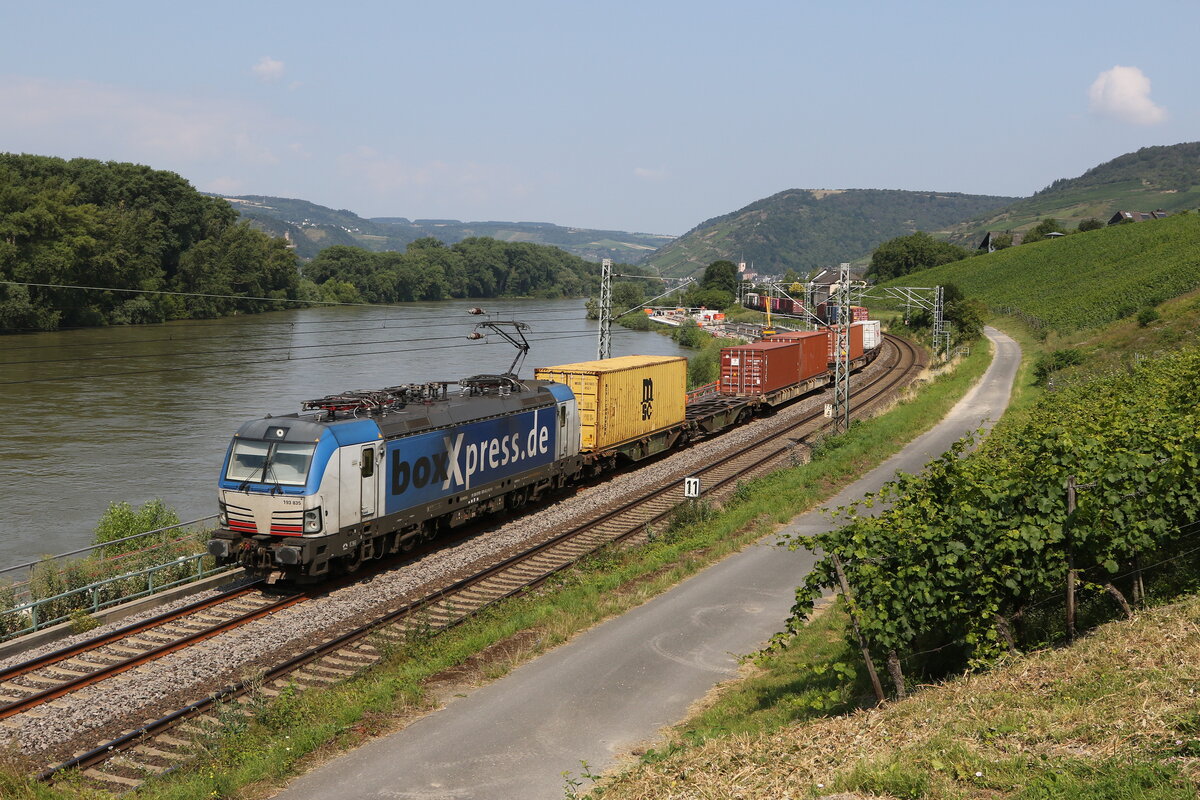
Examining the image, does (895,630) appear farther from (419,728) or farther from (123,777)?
(123,777)

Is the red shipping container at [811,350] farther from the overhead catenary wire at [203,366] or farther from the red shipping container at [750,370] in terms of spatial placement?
the overhead catenary wire at [203,366]

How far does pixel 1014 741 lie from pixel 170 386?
184 ft

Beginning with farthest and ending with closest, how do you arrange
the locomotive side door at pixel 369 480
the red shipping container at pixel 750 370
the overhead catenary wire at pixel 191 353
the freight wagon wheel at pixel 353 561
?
the overhead catenary wire at pixel 191 353
the red shipping container at pixel 750 370
the freight wagon wheel at pixel 353 561
the locomotive side door at pixel 369 480

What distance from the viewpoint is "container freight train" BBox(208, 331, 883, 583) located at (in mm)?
18953

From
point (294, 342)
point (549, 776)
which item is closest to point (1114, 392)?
point (549, 776)

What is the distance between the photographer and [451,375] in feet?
197

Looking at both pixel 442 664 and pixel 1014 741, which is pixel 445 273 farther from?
pixel 1014 741

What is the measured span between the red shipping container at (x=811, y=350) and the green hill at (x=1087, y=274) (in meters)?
24.6

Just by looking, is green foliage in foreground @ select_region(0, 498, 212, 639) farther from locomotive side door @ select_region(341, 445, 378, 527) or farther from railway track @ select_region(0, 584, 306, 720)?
locomotive side door @ select_region(341, 445, 378, 527)

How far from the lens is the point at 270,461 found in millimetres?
19156

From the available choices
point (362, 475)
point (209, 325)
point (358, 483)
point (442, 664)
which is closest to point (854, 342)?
point (362, 475)

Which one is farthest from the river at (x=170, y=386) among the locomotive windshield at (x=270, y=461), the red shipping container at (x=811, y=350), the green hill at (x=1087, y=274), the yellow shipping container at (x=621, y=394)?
the green hill at (x=1087, y=274)

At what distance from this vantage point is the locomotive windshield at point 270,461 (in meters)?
18.9

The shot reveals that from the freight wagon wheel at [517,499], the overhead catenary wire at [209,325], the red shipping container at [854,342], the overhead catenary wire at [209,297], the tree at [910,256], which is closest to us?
the freight wagon wheel at [517,499]
